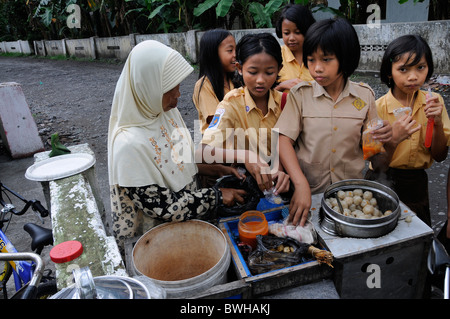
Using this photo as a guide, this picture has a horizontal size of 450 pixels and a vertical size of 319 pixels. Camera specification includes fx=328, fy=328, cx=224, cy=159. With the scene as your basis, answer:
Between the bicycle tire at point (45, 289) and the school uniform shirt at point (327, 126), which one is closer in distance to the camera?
the school uniform shirt at point (327, 126)

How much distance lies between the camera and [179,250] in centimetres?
186

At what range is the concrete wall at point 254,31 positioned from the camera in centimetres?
704

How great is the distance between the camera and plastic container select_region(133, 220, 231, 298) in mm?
1677

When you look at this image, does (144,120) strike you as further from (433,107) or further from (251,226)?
(433,107)

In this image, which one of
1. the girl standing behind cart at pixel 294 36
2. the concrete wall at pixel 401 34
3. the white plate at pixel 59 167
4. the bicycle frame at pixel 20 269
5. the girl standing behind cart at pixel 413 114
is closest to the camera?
the girl standing behind cart at pixel 413 114

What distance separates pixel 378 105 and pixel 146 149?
1677mm

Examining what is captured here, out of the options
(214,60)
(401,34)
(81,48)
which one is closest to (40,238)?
(214,60)

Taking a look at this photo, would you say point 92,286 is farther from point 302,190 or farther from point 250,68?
point 250,68

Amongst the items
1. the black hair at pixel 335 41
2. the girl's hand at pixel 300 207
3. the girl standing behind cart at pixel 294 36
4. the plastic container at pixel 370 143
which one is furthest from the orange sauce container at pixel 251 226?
the girl standing behind cart at pixel 294 36

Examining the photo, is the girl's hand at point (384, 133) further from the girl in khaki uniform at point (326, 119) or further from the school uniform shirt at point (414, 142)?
the school uniform shirt at point (414, 142)

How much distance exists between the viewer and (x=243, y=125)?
2.14 meters

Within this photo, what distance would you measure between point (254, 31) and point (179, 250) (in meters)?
9.45

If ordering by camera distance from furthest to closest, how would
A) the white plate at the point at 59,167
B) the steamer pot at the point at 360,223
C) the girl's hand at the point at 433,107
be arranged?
1. the white plate at the point at 59,167
2. the girl's hand at the point at 433,107
3. the steamer pot at the point at 360,223

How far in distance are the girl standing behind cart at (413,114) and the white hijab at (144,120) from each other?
1300 mm
